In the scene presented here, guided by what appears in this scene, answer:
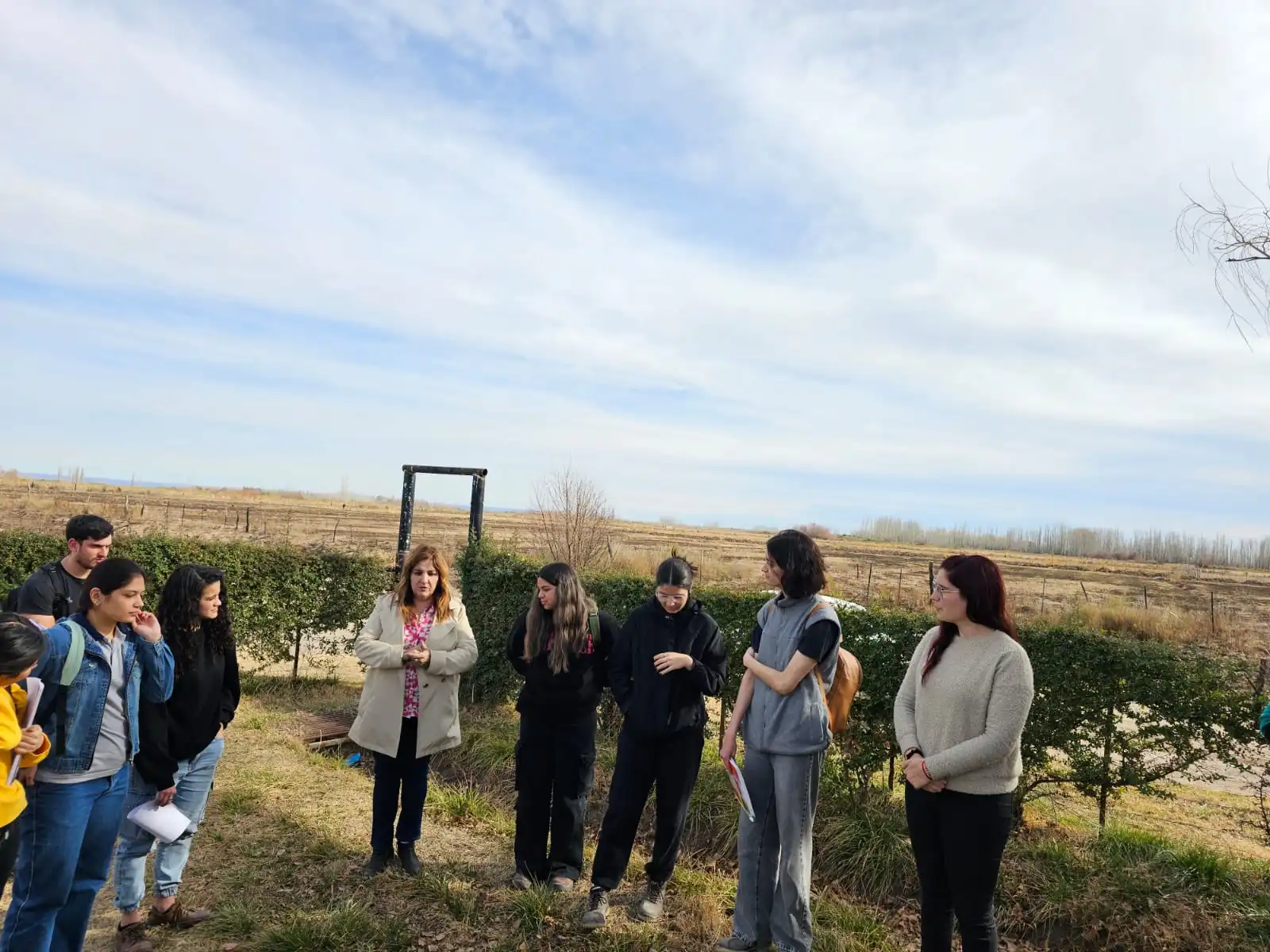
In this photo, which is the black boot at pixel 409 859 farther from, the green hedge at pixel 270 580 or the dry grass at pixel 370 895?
the green hedge at pixel 270 580

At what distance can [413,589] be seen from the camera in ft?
15.2

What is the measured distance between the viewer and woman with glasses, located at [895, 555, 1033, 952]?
304cm

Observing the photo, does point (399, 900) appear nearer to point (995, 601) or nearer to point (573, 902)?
point (573, 902)

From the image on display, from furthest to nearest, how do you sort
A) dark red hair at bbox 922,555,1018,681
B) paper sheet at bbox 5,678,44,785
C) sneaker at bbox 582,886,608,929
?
sneaker at bbox 582,886,608,929, dark red hair at bbox 922,555,1018,681, paper sheet at bbox 5,678,44,785

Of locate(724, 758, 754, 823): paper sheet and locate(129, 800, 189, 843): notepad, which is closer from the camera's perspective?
locate(129, 800, 189, 843): notepad

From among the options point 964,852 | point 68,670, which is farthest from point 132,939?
point 964,852

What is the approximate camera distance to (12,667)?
274 cm

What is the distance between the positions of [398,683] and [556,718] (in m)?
0.90

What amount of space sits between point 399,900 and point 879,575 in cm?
3623

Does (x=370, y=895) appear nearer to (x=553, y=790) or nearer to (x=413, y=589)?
(x=553, y=790)

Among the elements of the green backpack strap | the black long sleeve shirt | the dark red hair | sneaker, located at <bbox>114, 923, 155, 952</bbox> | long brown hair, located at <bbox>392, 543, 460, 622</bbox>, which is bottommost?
sneaker, located at <bbox>114, 923, 155, 952</bbox>

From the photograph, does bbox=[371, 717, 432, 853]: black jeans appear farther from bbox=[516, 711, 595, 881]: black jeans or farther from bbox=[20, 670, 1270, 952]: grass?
bbox=[516, 711, 595, 881]: black jeans

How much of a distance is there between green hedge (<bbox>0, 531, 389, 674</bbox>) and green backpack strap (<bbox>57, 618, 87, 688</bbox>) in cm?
603

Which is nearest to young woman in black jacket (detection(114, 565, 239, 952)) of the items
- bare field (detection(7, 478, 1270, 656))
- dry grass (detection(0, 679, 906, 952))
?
dry grass (detection(0, 679, 906, 952))
